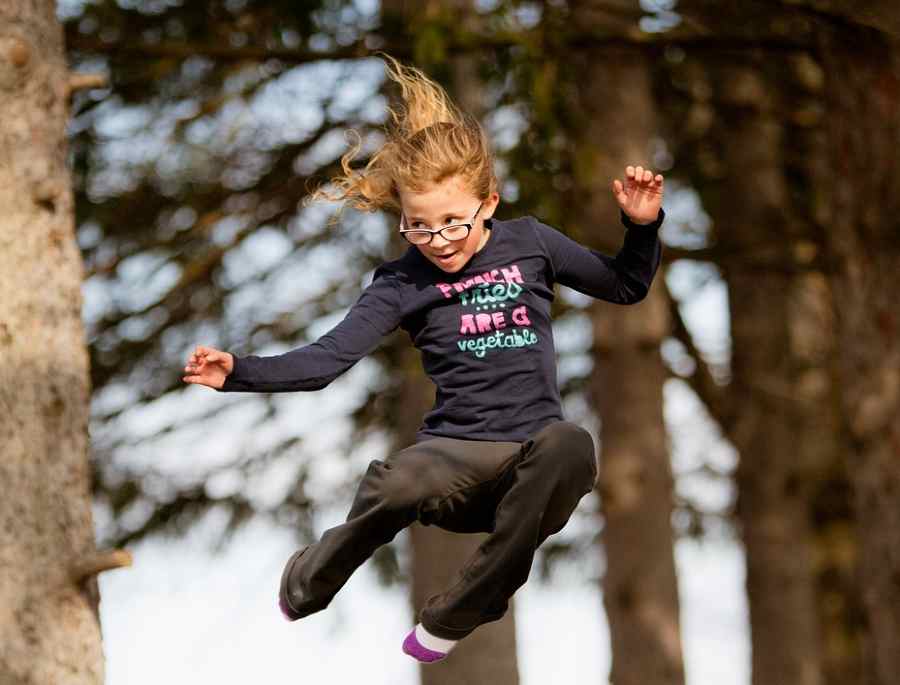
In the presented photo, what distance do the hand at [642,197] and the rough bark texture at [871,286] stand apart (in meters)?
4.12

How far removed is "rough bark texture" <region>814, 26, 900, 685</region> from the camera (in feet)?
23.9

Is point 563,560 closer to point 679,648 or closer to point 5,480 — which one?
point 679,648

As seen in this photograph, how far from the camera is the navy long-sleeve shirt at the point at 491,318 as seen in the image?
3518 mm

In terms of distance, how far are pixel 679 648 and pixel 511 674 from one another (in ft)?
3.80

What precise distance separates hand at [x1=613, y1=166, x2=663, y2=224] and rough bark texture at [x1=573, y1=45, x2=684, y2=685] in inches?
207

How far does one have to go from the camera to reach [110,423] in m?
9.66

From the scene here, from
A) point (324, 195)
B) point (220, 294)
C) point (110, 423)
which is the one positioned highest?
point (324, 195)

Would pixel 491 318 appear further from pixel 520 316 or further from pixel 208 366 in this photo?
pixel 208 366

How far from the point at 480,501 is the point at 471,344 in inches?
17.2

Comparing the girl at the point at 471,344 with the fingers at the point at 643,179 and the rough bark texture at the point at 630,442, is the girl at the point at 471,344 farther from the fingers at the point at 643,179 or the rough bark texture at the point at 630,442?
the rough bark texture at the point at 630,442

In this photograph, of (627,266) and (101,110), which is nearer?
(627,266)

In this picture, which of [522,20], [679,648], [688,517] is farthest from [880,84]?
[688,517]

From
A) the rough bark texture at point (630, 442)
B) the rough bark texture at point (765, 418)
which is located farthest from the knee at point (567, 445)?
the rough bark texture at point (765, 418)

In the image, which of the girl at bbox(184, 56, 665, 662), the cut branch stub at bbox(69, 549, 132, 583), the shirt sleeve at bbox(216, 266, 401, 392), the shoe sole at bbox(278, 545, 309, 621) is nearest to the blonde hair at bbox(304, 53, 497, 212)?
the girl at bbox(184, 56, 665, 662)
